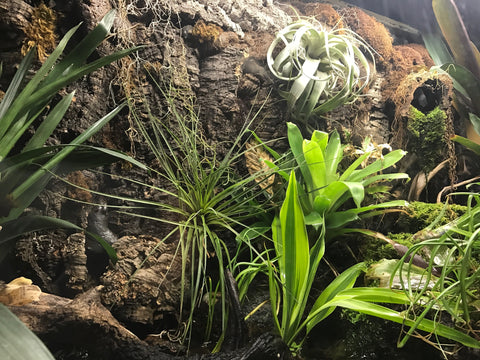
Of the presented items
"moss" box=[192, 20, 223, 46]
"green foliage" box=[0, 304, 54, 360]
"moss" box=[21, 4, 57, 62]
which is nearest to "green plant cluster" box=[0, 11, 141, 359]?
"moss" box=[21, 4, 57, 62]

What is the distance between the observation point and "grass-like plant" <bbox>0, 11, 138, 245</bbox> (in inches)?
38.5

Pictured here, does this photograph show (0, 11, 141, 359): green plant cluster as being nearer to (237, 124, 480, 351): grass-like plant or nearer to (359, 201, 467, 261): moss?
(237, 124, 480, 351): grass-like plant

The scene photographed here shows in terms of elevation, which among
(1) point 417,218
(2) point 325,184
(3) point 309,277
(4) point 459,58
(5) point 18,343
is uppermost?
(4) point 459,58

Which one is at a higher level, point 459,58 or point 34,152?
point 459,58

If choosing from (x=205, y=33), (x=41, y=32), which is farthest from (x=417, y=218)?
(x=41, y=32)

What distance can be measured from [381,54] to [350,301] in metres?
1.86

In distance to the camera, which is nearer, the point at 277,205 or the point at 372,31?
the point at 277,205

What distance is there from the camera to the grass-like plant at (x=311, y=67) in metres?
1.87

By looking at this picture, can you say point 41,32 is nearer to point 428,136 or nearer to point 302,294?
point 302,294

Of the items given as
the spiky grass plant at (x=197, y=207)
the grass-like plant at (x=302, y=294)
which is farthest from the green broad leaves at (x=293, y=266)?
the spiky grass plant at (x=197, y=207)

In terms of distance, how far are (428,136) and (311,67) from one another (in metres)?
0.89

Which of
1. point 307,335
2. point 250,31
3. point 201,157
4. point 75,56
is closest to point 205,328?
point 307,335

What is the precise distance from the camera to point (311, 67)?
1.89m

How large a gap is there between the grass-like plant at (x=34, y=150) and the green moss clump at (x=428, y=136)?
179cm
